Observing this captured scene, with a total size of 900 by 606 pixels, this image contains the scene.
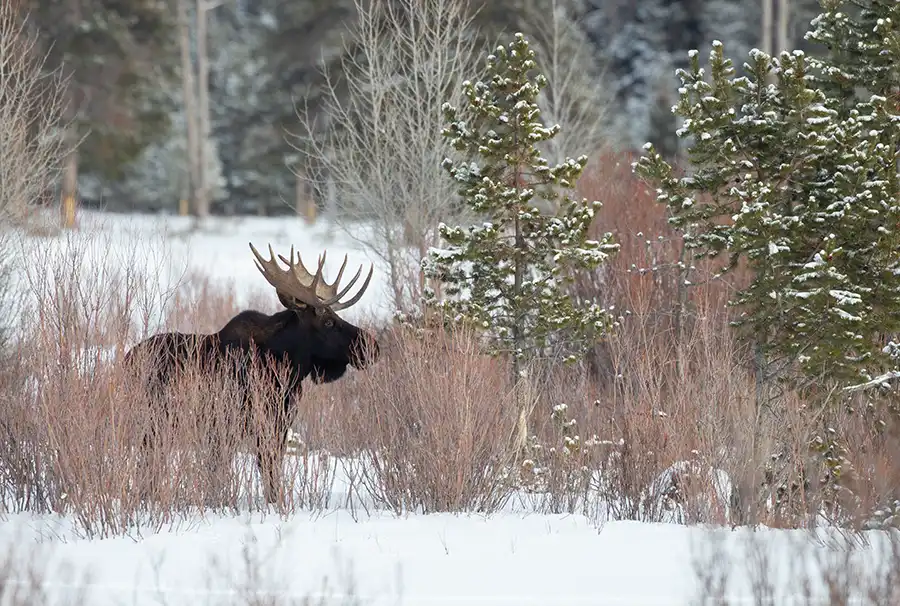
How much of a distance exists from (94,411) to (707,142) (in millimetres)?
5144

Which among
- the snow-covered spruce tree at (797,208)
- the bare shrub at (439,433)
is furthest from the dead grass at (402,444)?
the snow-covered spruce tree at (797,208)

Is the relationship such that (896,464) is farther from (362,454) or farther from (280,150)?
(280,150)

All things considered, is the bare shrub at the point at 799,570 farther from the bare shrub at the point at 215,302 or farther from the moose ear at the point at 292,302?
the bare shrub at the point at 215,302

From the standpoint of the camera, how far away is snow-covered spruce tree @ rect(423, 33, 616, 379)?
428 inches

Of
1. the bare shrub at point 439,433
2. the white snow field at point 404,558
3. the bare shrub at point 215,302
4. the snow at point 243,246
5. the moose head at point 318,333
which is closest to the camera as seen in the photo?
the white snow field at point 404,558

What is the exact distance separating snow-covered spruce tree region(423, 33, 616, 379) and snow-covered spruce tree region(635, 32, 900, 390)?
3.59 ft

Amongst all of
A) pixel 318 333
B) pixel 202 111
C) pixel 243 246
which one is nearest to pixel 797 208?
pixel 318 333

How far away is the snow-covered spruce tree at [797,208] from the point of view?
9250 millimetres

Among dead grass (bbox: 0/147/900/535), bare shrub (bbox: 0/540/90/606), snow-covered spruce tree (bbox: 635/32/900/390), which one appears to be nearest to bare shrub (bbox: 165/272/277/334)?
dead grass (bbox: 0/147/900/535)

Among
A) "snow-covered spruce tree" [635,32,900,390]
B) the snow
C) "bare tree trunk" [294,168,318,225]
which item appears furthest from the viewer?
"bare tree trunk" [294,168,318,225]

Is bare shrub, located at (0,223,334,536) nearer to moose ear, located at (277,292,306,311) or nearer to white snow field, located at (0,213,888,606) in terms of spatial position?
white snow field, located at (0,213,888,606)

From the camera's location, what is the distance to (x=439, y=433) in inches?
344

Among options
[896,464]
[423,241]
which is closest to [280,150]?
[423,241]

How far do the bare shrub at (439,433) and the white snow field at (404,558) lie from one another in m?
0.23
